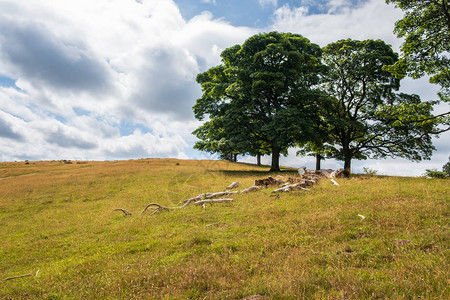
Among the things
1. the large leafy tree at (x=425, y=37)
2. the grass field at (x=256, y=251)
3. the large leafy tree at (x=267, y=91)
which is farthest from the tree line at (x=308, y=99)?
the grass field at (x=256, y=251)

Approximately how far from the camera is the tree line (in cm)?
2934

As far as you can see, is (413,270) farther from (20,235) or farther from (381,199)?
(20,235)

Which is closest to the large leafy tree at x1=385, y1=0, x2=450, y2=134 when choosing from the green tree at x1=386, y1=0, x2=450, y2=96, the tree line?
the green tree at x1=386, y1=0, x2=450, y2=96

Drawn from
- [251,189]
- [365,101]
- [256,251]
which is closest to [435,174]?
[365,101]

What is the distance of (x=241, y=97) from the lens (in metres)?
33.5

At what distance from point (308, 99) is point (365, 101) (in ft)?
24.4

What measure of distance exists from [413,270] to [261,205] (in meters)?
7.72

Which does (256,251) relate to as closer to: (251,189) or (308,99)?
(251,189)

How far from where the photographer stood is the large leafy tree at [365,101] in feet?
95.9

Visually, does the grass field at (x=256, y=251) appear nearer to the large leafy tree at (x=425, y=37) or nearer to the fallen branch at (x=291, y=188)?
the fallen branch at (x=291, y=188)

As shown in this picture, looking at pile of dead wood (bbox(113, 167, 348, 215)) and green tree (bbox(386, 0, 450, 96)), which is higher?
green tree (bbox(386, 0, 450, 96))

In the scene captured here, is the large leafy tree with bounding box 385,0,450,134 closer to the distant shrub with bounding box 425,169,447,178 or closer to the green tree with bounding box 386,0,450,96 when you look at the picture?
the green tree with bounding box 386,0,450,96

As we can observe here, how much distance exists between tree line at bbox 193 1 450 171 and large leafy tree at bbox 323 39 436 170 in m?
0.10

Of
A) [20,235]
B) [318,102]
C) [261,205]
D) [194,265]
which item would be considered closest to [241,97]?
[318,102]
